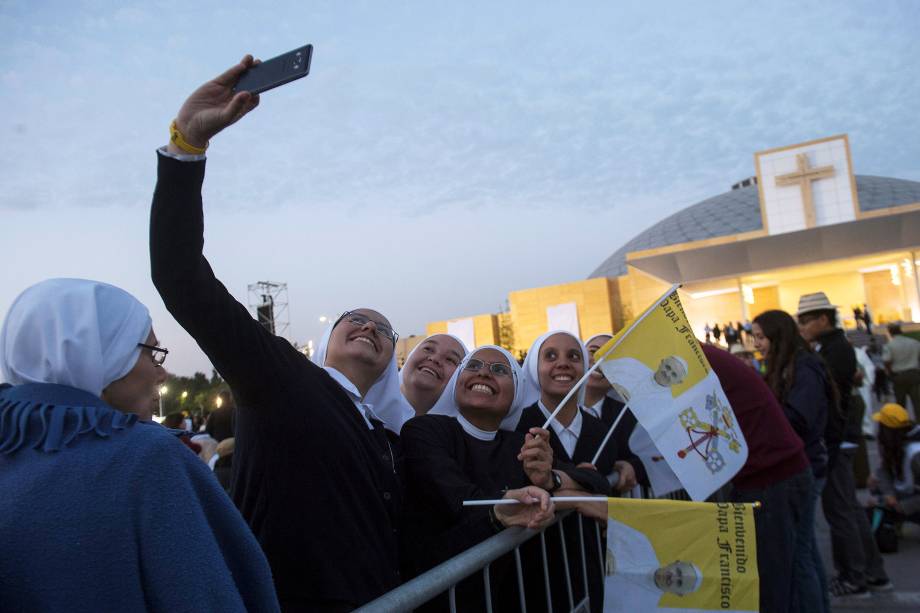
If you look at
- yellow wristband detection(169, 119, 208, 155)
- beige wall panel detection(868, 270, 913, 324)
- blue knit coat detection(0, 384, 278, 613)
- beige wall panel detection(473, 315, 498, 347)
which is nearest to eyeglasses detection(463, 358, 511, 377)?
yellow wristband detection(169, 119, 208, 155)

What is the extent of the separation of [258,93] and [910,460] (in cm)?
579

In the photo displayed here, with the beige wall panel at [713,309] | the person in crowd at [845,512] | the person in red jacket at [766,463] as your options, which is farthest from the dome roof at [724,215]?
the person in red jacket at [766,463]

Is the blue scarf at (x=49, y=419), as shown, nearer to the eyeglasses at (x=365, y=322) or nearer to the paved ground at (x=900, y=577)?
the eyeglasses at (x=365, y=322)

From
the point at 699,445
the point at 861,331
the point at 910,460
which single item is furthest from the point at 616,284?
the point at 699,445

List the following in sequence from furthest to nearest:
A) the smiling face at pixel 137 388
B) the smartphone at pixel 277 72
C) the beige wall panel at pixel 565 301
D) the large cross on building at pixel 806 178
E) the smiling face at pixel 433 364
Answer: the beige wall panel at pixel 565 301, the large cross on building at pixel 806 178, the smiling face at pixel 433 364, the smartphone at pixel 277 72, the smiling face at pixel 137 388

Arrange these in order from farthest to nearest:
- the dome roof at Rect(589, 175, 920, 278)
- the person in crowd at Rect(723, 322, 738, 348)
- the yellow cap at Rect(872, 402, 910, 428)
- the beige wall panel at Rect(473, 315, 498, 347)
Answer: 1. the dome roof at Rect(589, 175, 920, 278)
2. the beige wall panel at Rect(473, 315, 498, 347)
3. the person in crowd at Rect(723, 322, 738, 348)
4. the yellow cap at Rect(872, 402, 910, 428)

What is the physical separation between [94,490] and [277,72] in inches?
37.8

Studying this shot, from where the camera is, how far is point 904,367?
9.40 meters

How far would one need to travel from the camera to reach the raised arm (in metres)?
1.58

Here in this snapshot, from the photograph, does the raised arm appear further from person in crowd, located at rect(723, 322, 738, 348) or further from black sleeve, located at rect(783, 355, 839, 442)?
person in crowd, located at rect(723, 322, 738, 348)

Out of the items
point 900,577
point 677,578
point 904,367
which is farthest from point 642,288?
point 677,578

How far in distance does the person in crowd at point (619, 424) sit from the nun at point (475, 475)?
26.1 inches

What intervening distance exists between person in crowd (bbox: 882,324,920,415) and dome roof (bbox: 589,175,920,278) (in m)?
40.4

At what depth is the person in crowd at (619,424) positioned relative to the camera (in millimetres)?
3295
